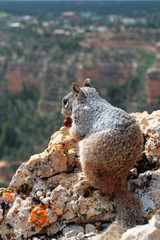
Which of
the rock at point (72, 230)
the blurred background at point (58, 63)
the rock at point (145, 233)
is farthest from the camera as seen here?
the blurred background at point (58, 63)

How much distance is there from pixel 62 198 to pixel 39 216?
0.46 metres

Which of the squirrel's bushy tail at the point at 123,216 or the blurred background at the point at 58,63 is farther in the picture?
the blurred background at the point at 58,63

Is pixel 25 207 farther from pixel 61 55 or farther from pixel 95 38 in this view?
pixel 95 38

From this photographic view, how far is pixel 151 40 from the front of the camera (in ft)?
230

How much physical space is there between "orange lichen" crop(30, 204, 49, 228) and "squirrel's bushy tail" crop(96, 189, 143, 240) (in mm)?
958

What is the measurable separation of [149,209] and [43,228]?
172 cm

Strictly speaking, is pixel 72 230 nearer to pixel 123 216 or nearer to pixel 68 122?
pixel 123 216

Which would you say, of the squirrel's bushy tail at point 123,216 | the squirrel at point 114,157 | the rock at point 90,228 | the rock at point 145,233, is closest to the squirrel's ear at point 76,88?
the squirrel at point 114,157

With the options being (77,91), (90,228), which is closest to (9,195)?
(90,228)

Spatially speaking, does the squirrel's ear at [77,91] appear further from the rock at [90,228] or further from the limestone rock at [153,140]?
the rock at [90,228]

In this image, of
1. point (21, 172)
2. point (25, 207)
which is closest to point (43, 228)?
point (25, 207)

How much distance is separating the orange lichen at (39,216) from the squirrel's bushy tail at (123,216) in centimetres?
96

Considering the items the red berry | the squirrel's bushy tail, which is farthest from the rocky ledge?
the red berry

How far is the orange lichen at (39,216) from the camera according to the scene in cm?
502
